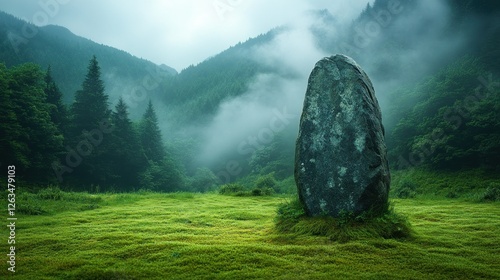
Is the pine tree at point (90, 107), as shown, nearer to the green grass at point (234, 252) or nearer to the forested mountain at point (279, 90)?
the forested mountain at point (279, 90)

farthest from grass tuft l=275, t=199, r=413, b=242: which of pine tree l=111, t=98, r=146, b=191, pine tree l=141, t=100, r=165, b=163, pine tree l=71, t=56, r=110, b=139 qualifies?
pine tree l=141, t=100, r=165, b=163

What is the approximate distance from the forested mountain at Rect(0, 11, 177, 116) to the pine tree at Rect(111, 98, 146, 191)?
78363 millimetres

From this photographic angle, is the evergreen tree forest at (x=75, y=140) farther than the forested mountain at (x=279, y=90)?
No

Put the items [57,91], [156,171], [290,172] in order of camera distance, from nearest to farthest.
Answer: [57,91]
[156,171]
[290,172]

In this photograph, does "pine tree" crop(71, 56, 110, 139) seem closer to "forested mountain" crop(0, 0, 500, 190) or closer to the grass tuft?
"forested mountain" crop(0, 0, 500, 190)

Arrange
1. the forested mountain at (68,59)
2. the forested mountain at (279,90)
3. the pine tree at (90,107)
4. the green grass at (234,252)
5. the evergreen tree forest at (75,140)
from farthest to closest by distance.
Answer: the forested mountain at (68,59)
the pine tree at (90,107)
the forested mountain at (279,90)
the evergreen tree forest at (75,140)
the green grass at (234,252)

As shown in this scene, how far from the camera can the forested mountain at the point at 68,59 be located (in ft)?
376

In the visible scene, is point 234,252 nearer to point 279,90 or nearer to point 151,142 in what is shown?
point 151,142

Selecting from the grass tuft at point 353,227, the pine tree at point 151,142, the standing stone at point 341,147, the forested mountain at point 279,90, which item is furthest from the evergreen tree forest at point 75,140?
the grass tuft at point 353,227

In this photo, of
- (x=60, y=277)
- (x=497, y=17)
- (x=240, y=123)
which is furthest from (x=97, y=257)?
(x=240, y=123)

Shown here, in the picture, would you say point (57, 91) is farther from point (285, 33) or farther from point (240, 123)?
point (285, 33)

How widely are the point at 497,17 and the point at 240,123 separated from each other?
6924 centimetres

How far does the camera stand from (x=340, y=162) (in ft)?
32.4

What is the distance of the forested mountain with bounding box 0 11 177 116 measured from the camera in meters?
115
